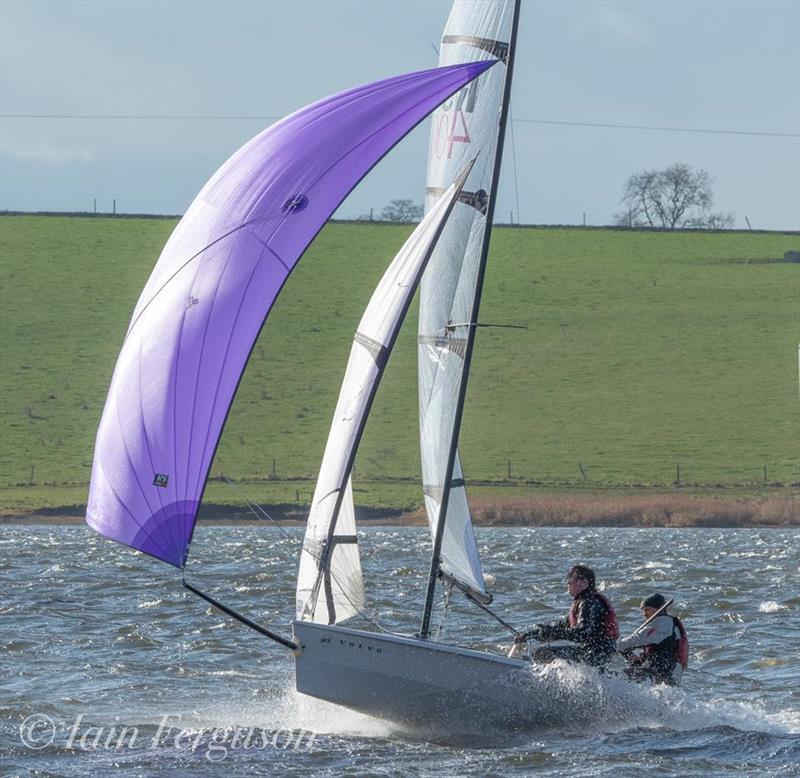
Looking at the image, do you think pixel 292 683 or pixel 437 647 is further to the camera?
pixel 292 683

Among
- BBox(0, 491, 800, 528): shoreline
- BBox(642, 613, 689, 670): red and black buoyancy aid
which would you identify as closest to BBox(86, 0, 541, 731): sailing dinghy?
BBox(642, 613, 689, 670): red and black buoyancy aid

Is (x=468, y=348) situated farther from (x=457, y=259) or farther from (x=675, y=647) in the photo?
(x=675, y=647)

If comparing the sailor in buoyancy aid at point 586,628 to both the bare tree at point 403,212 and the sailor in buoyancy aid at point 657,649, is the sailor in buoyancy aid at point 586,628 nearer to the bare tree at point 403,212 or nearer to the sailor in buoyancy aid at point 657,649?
the sailor in buoyancy aid at point 657,649

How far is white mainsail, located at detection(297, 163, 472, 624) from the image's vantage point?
1567 cm

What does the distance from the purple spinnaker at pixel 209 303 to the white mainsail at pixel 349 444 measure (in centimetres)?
92

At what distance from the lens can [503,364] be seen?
260 ft

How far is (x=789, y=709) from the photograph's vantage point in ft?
57.3

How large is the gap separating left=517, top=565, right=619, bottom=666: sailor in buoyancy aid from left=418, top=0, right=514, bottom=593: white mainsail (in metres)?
1.16

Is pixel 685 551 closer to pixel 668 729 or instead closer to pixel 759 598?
pixel 759 598

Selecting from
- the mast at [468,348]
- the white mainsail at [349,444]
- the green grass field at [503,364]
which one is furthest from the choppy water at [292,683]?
the green grass field at [503,364]

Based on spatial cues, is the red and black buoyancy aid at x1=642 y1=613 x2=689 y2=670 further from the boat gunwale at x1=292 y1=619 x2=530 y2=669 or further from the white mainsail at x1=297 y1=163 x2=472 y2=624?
the white mainsail at x1=297 y1=163 x2=472 y2=624

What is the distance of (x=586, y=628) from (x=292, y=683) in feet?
15.9

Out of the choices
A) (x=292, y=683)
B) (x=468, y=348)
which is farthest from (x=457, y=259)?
(x=292, y=683)

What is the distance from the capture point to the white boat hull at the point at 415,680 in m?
15.1
